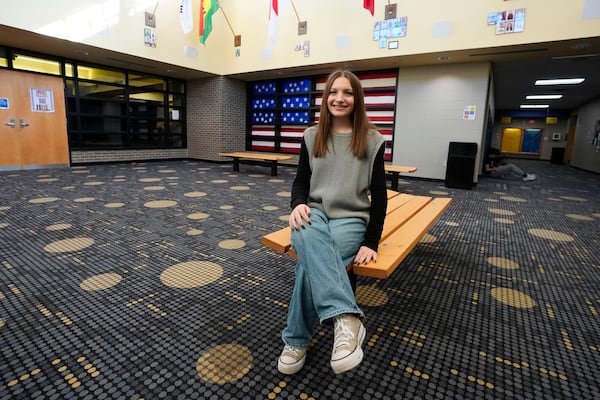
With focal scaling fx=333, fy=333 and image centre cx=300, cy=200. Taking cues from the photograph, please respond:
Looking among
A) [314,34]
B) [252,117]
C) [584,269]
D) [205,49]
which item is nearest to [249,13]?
[205,49]

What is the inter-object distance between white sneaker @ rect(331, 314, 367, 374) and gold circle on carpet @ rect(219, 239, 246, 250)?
1.69 metres

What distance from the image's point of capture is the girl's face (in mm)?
1630

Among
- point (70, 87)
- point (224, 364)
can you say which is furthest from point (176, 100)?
point (224, 364)

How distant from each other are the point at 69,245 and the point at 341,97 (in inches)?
99.0

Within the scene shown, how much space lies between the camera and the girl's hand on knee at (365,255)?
1.47 metres

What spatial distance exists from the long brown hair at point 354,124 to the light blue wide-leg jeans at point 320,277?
0.36 m

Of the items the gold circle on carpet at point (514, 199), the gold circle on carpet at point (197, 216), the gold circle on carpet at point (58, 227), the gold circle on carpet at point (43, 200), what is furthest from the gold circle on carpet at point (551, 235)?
the gold circle on carpet at point (43, 200)

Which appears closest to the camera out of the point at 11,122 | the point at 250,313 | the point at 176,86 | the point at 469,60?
the point at 250,313

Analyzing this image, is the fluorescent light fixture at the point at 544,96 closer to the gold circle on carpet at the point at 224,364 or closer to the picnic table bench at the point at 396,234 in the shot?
the picnic table bench at the point at 396,234

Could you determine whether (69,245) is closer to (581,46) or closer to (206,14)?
(206,14)

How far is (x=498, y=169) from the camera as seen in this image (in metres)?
8.88

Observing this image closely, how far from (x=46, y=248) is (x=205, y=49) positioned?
26.2ft

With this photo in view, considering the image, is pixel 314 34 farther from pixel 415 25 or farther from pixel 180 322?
pixel 180 322

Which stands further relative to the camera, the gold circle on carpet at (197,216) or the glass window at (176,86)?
the glass window at (176,86)
